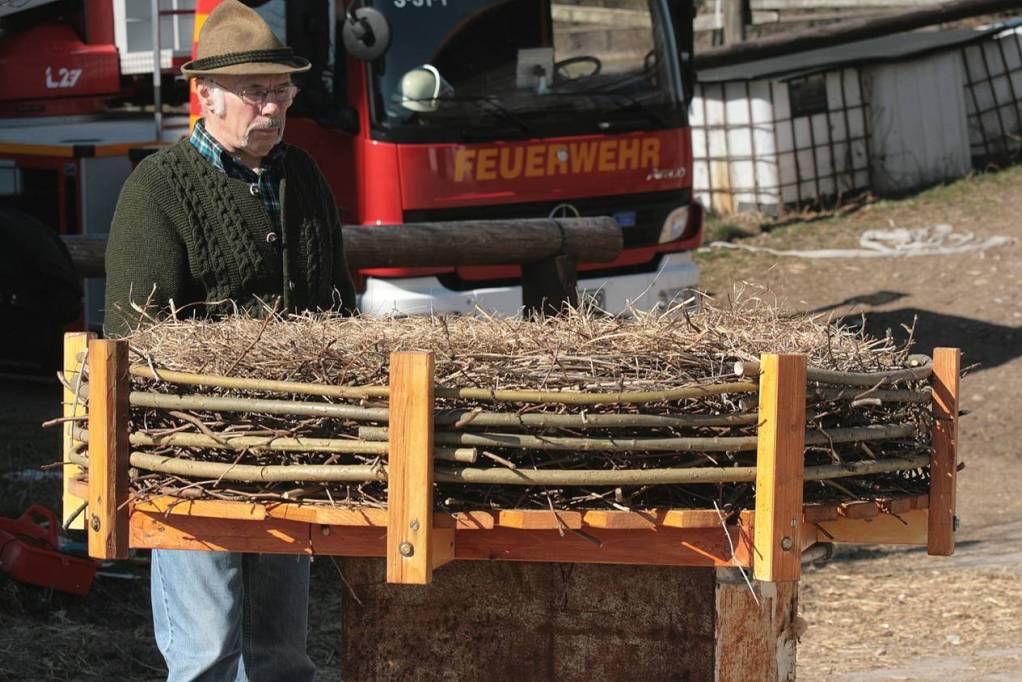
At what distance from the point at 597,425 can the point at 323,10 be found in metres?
5.64

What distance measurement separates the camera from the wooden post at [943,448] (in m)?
2.84

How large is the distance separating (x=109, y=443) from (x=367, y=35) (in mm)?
5089

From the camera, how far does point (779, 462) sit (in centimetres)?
252

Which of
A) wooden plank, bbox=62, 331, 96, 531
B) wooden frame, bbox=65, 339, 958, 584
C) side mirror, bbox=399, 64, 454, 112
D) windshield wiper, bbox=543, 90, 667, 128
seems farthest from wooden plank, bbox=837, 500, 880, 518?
windshield wiper, bbox=543, 90, 667, 128

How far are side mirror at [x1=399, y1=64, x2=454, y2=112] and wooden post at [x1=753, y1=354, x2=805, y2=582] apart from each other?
17.9ft

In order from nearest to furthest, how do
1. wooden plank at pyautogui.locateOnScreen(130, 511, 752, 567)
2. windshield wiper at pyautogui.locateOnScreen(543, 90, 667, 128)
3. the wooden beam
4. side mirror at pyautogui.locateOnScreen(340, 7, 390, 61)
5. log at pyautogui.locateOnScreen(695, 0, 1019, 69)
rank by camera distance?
wooden plank at pyautogui.locateOnScreen(130, 511, 752, 567) < the wooden beam < side mirror at pyautogui.locateOnScreen(340, 7, 390, 61) < windshield wiper at pyautogui.locateOnScreen(543, 90, 667, 128) < log at pyautogui.locateOnScreen(695, 0, 1019, 69)

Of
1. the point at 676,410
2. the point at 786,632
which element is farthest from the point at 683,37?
the point at 676,410

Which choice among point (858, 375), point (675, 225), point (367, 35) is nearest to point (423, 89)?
point (367, 35)

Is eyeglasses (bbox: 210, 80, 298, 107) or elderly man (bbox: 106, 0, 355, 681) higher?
eyeglasses (bbox: 210, 80, 298, 107)

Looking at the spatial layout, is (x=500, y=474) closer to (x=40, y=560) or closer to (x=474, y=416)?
(x=474, y=416)

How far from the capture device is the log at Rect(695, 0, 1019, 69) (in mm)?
14406

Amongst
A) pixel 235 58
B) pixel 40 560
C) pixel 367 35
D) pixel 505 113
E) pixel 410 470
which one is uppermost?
pixel 367 35

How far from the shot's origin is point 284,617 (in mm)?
3344

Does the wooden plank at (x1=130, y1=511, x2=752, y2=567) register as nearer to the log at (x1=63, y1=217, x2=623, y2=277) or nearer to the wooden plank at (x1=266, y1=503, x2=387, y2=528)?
the wooden plank at (x1=266, y1=503, x2=387, y2=528)
